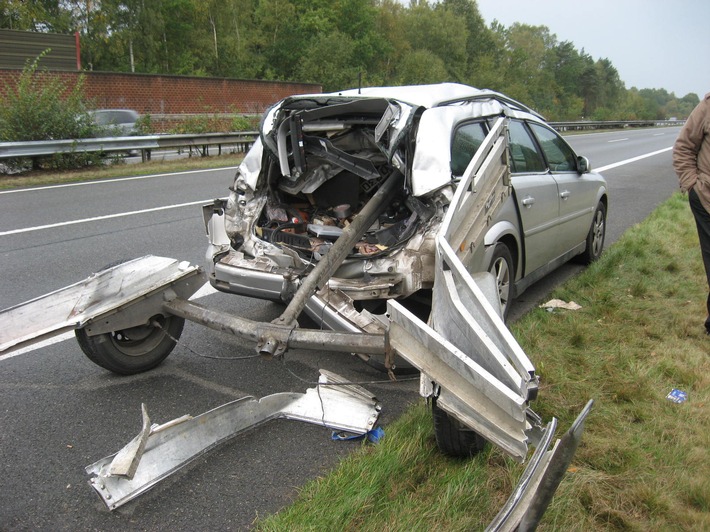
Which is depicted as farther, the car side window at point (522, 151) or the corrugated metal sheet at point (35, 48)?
the corrugated metal sheet at point (35, 48)

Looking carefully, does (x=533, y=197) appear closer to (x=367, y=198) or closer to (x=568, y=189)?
(x=568, y=189)

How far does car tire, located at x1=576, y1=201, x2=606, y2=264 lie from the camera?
6730mm

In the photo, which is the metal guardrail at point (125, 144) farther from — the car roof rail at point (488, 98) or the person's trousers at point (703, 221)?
the person's trousers at point (703, 221)

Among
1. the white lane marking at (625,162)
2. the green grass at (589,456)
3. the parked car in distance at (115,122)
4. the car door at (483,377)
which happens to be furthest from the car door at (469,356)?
the white lane marking at (625,162)

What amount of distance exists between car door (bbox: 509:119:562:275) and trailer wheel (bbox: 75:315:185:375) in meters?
2.73

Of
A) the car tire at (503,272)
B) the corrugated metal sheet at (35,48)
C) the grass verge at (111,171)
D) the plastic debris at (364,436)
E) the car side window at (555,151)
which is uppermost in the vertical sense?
the corrugated metal sheet at (35,48)

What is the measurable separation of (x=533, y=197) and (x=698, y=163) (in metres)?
1.23

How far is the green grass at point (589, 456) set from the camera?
271 cm

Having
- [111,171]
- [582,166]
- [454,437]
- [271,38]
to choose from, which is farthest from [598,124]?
[454,437]

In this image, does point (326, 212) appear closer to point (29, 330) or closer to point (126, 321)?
point (126, 321)

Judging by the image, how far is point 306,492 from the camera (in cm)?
288

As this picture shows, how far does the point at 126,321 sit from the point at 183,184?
8.73 m

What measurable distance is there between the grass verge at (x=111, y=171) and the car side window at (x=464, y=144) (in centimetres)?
987

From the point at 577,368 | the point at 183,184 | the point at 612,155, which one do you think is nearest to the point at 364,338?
the point at 577,368
